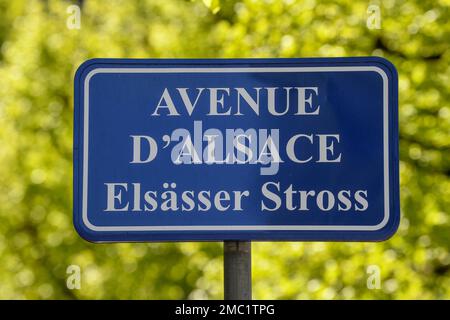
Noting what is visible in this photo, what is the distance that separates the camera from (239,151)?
2.70 m

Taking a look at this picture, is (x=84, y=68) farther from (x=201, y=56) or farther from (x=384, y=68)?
(x=201, y=56)

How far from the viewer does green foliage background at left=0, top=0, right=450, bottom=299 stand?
627 cm

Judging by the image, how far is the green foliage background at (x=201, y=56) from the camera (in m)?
6.27

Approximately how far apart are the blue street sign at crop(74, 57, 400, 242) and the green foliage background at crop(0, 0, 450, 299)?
2253 millimetres

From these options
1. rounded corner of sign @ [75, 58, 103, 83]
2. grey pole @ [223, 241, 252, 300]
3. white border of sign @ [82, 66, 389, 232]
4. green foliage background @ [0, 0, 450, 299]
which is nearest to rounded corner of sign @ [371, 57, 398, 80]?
white border of sign @ [82, 66, 389, 232]

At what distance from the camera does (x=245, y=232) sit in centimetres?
266

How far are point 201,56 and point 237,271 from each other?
18.5 feet

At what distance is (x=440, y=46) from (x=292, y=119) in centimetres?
405

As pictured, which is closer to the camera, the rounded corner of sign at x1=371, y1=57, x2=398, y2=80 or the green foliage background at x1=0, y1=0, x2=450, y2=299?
the rounded corner of sign at x1=371, y1=57, x2=398, y2=80

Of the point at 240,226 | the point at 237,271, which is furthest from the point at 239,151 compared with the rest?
the point at 237,271

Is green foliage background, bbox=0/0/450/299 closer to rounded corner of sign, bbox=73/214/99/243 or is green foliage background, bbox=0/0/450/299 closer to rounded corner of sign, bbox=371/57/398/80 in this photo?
rounded corner of sign, bbox=371/57/398/80

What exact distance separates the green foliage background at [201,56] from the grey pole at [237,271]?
2.51m
